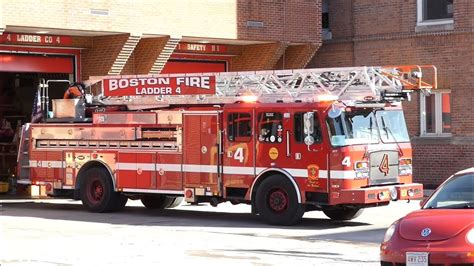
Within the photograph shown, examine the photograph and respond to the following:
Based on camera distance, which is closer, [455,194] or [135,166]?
[455,194]

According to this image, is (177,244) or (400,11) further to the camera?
(400,11)

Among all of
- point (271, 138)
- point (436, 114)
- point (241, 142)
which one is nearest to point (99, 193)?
point (241, 142)

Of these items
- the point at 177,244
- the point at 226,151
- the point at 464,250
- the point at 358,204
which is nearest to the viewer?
the point at 464,250

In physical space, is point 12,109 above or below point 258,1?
below

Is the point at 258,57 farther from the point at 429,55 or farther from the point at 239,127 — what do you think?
the point at 239,127

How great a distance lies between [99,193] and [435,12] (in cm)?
1236

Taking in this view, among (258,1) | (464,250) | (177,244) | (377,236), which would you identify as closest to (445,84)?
(258,1)

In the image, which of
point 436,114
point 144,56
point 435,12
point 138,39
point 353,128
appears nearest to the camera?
point 353,128

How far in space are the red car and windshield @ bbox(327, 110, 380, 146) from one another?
21.7 ft

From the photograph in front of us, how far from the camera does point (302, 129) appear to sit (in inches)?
725

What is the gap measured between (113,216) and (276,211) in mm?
3774

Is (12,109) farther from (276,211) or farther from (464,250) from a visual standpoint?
(464,250)

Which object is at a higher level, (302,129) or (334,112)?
(334,112)

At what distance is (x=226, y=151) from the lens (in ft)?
63.8
